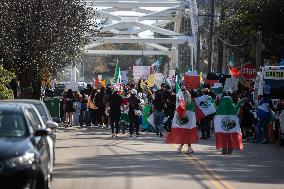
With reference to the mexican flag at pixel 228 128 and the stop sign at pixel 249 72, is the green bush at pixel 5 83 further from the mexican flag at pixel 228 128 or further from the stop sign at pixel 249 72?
the stop sign at pixel 249 72

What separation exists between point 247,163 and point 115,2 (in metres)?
75.9

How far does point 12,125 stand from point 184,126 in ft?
32.0

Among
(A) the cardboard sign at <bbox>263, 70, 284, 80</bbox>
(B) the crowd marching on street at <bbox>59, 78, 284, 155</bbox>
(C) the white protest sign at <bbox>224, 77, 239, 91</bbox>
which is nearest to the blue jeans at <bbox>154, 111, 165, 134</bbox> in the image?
(B) the crowd marching on street at <bbox>59, 78, 284, 155</bbox>

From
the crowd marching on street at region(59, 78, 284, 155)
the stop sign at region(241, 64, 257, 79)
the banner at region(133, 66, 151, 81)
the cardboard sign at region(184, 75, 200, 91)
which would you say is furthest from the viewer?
the banner at region(133, 66, 151, 81)

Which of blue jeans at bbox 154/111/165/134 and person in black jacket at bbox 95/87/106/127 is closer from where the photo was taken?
blue jeans at bbox 154/111/165/134

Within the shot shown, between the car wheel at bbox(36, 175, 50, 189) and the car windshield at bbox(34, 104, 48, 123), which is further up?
the car windshield at bbox(34, 104, 48, 123)

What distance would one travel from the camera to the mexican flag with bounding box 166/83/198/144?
20938 mm

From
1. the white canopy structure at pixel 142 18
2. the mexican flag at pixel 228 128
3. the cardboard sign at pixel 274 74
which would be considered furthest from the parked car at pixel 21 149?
the white canopy structure at pixel 142 18

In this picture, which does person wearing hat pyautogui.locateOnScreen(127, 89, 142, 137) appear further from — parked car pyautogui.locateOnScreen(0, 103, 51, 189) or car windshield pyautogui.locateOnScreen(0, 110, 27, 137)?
car windshield pyautogui.locateOnScreen(0, 110, 27, 137)

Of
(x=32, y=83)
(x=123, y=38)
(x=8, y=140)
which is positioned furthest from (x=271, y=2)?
(x=123, y=38)

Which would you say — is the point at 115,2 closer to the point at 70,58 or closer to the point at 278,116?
the point at 70,58

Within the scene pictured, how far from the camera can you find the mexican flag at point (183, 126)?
20938 millimetres

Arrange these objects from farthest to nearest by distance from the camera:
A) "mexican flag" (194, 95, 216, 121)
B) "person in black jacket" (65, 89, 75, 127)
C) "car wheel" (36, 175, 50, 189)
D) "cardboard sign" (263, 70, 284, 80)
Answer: "person in black jacket" (65, 89, 75, 127)
"cardboard sign" (263, 70, 284, 80)
"mexican flag" (194, 95, 216, 121)
"car wheel" (36, 175, 50, 189)

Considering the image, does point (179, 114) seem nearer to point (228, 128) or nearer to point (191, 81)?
point (228, 128)
